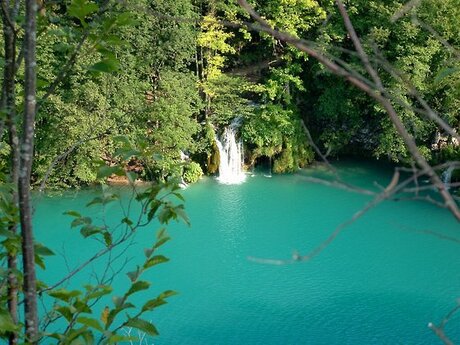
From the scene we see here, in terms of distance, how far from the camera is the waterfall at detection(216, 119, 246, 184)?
13.4 m

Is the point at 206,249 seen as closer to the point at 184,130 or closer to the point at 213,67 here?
the point at 184,130

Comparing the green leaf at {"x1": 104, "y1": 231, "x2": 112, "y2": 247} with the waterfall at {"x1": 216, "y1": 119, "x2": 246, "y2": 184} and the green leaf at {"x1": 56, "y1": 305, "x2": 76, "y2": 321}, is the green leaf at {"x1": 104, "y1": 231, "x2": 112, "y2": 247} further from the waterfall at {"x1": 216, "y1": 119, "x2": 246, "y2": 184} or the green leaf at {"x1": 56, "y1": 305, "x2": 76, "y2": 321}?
the waterfall at {"x1": 216, "y1": 119, "x2": 246, "y2": 184}

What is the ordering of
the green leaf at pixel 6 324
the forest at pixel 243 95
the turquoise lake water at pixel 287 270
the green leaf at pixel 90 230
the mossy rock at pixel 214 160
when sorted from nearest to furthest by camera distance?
the green leaf at pixel 6 324, the green leaf at pixel 90 230, the turquoise lake water at pixel 287 270, the forest at pixel 243 95, the mossy rock at pixel 214 160

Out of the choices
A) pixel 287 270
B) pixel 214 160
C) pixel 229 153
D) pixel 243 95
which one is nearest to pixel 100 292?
pixel 287 270

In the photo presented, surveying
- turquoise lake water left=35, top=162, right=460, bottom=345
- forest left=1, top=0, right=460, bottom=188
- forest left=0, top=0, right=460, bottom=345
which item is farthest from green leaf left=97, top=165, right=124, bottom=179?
forest left=1, top=0, right=460, bottom=188

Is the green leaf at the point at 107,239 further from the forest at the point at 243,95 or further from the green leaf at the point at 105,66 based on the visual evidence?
the forest at the point at 243,95

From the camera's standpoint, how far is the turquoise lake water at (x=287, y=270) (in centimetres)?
741

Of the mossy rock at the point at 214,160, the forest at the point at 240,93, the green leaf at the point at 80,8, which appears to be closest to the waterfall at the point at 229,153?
the mossy rock at the point at 214,160

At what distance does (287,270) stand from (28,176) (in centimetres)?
816

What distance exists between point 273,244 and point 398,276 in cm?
216

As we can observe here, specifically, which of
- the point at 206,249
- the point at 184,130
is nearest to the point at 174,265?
the point at 206,249

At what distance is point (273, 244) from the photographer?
32.5 feet

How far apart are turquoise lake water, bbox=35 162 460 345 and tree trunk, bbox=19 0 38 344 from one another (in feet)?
16.2

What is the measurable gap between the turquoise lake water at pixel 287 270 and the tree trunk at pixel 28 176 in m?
4.93
